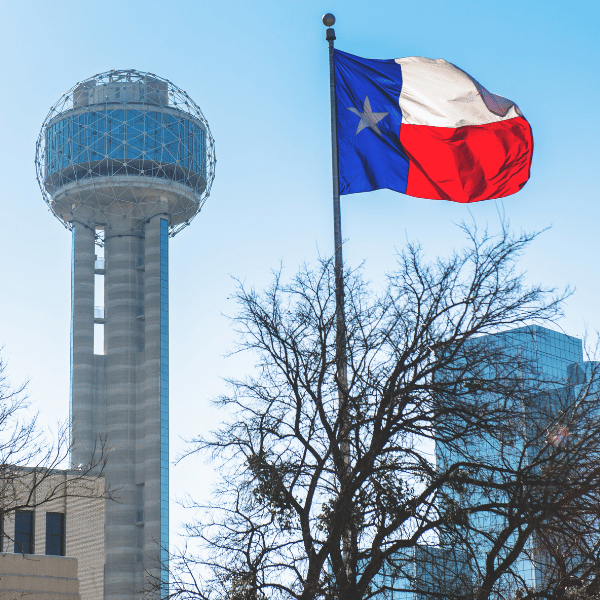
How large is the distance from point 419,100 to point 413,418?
31.1 feet

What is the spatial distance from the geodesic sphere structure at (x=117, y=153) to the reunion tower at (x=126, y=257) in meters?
0.12

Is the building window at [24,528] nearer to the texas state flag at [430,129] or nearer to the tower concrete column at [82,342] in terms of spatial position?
the texas state flag at [430,129]

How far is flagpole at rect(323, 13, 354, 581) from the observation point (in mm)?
19266

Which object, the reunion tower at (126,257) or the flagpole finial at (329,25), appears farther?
the reunion tower at (126,257)

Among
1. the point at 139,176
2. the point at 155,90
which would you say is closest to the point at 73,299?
the point at 139,176

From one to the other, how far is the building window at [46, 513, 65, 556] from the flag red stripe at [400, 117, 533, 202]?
104 ft

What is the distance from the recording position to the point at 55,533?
51.0 meters

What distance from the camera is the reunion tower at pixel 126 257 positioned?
11244 centimetres

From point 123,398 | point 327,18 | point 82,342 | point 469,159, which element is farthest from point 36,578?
point 82,342

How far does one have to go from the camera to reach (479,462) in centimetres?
1931

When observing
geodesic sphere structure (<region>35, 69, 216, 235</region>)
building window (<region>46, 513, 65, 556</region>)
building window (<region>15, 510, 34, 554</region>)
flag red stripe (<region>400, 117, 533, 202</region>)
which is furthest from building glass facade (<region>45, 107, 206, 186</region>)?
flag red stripe (<region>400, 117, 533, 202</region>)

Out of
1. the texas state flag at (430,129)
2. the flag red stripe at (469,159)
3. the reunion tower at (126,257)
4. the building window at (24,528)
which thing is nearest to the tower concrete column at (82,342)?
the reunion tower at (126,257)

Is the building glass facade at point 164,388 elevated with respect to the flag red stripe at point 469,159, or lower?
elevated

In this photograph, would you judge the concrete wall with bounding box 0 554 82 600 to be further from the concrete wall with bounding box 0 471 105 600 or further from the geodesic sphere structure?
the geodesic sphere structure
